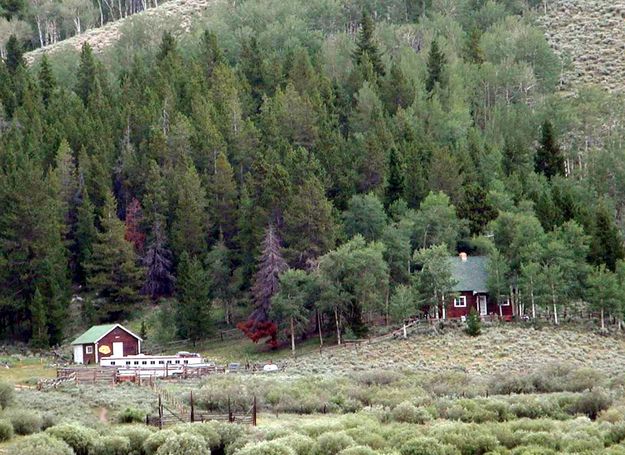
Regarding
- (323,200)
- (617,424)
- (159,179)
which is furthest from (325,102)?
(617,424)

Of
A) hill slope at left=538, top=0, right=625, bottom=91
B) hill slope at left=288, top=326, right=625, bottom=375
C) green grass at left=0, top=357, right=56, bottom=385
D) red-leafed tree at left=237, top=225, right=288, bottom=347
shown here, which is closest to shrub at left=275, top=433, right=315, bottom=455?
hill slope at left=288, top=326, right=625, bottom=375

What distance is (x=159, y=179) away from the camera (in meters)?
93.2

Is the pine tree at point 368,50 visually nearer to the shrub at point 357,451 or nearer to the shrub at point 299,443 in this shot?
the shrub at point 299,443

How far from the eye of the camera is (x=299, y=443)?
4225 cm

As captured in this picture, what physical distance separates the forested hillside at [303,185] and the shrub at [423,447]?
30.9 m

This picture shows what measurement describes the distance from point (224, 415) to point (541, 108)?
237 feet

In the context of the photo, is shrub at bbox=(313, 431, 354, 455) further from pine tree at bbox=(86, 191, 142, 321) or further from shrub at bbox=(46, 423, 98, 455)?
pine tree at bbox=(86, 191, 142, 321)

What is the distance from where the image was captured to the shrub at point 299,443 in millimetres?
41812

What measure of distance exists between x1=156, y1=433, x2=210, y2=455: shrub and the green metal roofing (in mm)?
36693

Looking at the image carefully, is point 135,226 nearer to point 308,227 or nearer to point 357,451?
point 308,227

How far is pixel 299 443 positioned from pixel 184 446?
4038 mm

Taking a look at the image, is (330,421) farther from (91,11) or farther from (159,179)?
(91,11)

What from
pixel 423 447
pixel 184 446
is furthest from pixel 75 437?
pixel 423 447

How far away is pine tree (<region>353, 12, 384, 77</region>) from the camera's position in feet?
394
